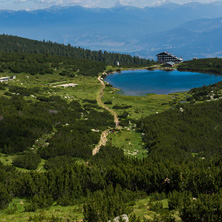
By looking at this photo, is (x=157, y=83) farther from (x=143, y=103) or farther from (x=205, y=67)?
(x=205, y=67)

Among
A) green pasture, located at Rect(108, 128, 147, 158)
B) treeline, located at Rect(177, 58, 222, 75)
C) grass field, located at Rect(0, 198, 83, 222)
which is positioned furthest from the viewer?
treeline, located at Rect(177, 58, 222, 75)

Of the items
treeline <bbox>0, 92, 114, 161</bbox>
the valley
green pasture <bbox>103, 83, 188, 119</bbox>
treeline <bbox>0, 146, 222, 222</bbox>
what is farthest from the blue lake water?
treeline <bbox>0, 146, 222, 222</bbox>

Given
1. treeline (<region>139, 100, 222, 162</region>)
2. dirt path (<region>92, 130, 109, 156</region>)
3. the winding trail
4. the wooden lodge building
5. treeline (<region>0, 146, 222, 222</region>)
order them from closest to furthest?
treeline (<region>0, 146, 222, 222</region>) → treeline (<region>139, 100, 222, 162</region>) → dirt path (<region>92, 130, 109, 156</region>) → the winding trail → the wooden lodge building

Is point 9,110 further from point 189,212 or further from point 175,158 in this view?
point 189,212

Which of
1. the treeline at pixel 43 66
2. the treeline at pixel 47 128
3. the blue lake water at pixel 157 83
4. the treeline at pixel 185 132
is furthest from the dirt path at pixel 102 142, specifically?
the treeline at pixel 43 66

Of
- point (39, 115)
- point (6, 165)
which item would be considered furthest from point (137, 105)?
point (6, 165)

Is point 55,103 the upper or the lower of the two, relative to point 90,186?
upper

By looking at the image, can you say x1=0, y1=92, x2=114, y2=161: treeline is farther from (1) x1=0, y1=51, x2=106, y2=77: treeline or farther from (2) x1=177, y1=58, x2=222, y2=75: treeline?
(2) x1=177, y1=58, x2=222, y2=75: treeline

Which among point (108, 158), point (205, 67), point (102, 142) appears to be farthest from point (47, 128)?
point (205, 67)
